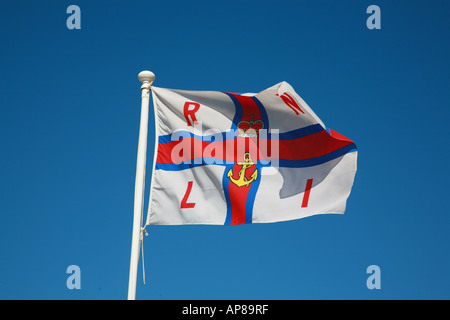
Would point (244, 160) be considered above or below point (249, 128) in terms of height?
below

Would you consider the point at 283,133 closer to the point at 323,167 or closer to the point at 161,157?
the point at 323,167

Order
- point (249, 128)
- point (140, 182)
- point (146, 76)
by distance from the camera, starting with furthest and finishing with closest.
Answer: point (249, 128), point (146, 76), point (140, 182)

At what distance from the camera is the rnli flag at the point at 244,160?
12172 millimetres

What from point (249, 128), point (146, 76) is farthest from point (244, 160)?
point (146, 76)

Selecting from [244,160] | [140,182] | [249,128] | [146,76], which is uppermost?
[146,76]

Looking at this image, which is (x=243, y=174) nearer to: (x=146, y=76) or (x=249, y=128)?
(x=249, y=128)

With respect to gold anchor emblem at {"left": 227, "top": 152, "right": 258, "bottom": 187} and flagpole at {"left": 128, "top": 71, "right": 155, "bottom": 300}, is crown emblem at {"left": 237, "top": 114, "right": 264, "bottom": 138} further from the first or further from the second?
flagpole at {"left": 128, "top": 71, "right": 155, "bottom": 300}

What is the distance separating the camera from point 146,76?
1197cm

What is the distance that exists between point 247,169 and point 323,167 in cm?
182

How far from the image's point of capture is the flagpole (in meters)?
10.6

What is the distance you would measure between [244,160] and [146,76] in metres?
2.64

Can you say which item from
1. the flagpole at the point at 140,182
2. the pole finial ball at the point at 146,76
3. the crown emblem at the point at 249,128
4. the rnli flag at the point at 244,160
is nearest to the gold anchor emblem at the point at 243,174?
the rnli flag at the point at 244,160

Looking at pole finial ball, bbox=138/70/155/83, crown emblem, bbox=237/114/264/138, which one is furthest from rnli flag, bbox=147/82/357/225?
pole finial ball, bbox=138/70/155/83

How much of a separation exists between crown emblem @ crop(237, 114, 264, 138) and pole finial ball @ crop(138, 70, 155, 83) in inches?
92.3
